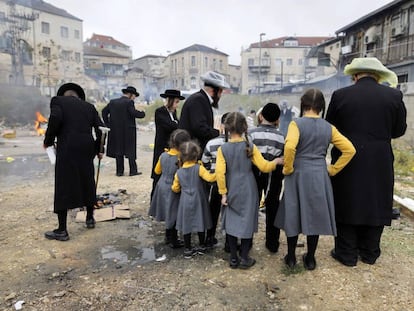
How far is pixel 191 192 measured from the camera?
11.7 feet

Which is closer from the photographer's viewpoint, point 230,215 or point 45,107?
point 230,215

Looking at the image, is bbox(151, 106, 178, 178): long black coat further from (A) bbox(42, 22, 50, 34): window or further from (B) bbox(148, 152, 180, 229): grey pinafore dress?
(A) bbox(42, 22, 50, 34): window

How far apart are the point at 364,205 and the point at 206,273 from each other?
164 cm

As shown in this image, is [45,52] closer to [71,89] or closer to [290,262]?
[71,89]

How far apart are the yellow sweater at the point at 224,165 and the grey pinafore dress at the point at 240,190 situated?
0.04 meters

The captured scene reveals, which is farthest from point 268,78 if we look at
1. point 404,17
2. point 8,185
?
point 8,185

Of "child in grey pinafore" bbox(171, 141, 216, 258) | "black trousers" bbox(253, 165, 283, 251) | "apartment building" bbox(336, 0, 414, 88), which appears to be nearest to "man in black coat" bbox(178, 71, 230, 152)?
"child in grey pinafore" bbox(171, 141, 216, 258)

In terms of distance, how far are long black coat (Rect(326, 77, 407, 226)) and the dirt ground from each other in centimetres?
61

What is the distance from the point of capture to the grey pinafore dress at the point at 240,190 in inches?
128

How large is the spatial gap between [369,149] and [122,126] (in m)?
5.48

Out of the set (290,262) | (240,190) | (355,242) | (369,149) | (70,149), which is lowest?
(290,262)

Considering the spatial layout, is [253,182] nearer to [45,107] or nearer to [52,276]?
[52,276]

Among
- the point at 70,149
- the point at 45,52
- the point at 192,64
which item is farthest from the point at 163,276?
the point at 192,64

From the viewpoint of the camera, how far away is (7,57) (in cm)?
3183
